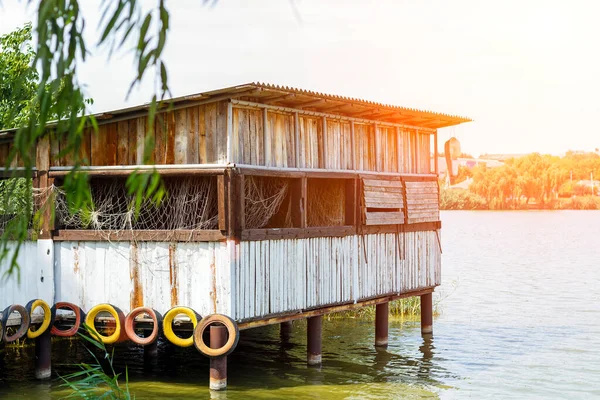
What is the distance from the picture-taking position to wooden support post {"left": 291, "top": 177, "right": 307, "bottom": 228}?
15.0 meters

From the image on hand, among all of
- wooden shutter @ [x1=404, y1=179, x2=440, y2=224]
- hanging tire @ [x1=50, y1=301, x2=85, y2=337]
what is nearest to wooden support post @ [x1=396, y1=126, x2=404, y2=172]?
wooden shutter @ [x1=404, y1=179, x2=440, y2=224]

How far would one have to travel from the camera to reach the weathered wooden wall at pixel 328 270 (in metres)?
13.7

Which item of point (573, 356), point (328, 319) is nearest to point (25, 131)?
point (573, 356)

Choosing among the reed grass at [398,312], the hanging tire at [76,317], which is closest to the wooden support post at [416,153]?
the reed grass at [398,312]

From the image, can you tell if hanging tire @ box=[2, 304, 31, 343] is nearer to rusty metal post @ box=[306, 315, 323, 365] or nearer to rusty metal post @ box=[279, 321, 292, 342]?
rusty metal post @ box=[306, 315, 323, 365]

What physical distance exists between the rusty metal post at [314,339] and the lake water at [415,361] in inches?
9.2

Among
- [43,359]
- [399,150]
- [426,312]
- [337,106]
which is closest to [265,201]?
[337,106]

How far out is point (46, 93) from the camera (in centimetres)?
467

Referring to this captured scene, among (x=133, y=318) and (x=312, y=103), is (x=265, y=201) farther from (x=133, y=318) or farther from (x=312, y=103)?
(x=133, y=318)

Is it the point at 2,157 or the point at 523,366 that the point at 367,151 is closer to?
the point at 523,366

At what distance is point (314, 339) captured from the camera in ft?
53.3

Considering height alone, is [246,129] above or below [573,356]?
above

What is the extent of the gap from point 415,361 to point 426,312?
8.97 feet

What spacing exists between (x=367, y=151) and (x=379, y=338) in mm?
4506
